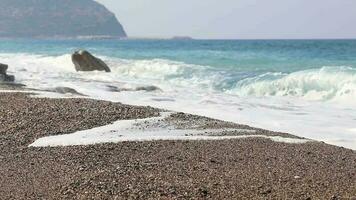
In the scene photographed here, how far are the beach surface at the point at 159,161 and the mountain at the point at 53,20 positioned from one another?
158 meters

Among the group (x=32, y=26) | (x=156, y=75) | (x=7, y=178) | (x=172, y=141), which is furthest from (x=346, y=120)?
(x=32, y=26)

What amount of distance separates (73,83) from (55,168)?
39.1 ft

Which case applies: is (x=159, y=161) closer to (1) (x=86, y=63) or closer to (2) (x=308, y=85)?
(2) (x=308, y=85)

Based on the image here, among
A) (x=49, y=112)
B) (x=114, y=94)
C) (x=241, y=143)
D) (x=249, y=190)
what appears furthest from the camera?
(x=114, y=94)

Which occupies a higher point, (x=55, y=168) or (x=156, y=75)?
(x=55, y=168)

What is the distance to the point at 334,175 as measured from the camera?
232 inches

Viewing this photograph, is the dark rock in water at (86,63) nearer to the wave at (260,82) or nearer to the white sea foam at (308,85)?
the wave at (260,82)

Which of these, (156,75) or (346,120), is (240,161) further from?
(156,75)

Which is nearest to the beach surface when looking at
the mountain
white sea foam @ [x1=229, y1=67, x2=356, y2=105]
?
white sea foam @ [x1=229, y1=67, x2=356, y2=105]

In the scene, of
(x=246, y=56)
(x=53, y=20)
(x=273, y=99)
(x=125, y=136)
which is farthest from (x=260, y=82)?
(x=53, y=20)

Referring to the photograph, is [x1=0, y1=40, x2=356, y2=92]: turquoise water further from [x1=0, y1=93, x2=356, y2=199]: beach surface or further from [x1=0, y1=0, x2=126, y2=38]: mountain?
[x1=0, y1=0, x2=126, y2=38]: mountain

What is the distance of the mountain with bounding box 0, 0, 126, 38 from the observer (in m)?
165

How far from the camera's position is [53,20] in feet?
568

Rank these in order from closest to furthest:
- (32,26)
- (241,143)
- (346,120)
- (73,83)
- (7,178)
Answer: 1. (7,178)
2. (241,143)
3. (346,120)
4. (73,83)
5. (32,26)
